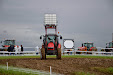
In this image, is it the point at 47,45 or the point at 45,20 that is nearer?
the point at 47,45

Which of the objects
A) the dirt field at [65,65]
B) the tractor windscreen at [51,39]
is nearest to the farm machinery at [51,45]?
the tractor windscreen at [51,39]

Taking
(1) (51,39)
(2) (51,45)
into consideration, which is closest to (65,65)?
(2) (51,45)

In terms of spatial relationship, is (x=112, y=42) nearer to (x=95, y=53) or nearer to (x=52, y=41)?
(x=95, y=53)

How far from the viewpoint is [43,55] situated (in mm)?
21438

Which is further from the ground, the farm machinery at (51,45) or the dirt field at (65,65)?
the farm machinery at (51,45)

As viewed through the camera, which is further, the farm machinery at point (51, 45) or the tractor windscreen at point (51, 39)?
the tractor windscreen at point (51, 39)

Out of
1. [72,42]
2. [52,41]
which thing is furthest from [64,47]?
[52,41]

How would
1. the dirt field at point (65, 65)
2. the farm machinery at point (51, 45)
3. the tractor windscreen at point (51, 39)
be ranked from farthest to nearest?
the tractor windscreen at point (51, 39), the farm machinery at point (51, 45), the dirt field at point (65, 65)

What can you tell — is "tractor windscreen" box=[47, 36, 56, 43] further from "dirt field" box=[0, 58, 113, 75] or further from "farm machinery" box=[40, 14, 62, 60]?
"dirt field" box=[0, 58, 113, 75]

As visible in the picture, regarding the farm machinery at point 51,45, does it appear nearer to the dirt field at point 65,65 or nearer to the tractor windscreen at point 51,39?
the tractor windscreen at point 51,39

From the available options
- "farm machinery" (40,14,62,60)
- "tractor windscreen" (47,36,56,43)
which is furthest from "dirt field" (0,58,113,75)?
"tractor windscreen" (47,36,56,43)

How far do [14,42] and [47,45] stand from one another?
64.3 ft

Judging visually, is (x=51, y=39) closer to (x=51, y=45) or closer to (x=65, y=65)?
(x=51, y=45)

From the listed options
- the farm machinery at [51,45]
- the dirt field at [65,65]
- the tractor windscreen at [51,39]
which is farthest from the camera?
the tractor windscreen at [51,39]
